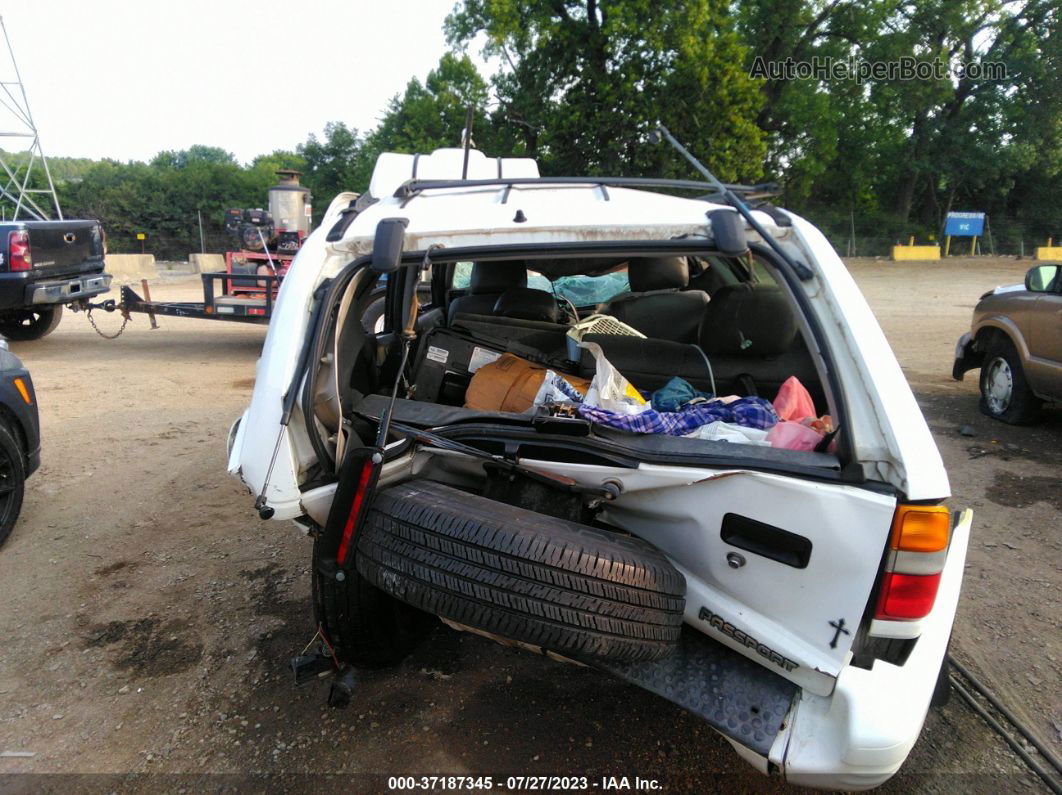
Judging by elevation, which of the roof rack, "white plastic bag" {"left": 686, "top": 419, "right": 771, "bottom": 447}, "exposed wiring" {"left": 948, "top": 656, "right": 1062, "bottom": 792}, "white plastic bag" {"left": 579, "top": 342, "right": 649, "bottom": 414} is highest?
the roof rack

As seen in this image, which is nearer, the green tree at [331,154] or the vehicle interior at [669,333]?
the vehicle interior at [669,333]

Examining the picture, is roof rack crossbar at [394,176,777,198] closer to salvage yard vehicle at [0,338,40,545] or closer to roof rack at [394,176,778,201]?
roof rack at [394,176,778,201]

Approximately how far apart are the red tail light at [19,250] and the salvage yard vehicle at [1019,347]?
418 inches

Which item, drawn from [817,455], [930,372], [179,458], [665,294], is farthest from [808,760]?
[930,372]

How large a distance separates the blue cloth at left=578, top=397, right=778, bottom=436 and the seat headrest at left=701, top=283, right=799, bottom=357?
522mm

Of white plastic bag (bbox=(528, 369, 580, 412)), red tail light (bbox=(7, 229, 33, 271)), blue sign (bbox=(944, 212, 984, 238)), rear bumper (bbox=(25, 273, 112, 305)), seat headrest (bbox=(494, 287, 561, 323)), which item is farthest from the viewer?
blue sign (bbox=(944, 212, 984, 238))

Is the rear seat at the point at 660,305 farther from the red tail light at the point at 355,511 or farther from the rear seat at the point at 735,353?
the red tail light at the point at 355,511

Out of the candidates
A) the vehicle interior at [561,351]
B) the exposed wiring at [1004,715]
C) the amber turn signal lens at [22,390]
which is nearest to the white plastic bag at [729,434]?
the vehicle interior at [561,351]

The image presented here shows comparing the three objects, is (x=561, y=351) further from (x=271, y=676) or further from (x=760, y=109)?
(x=760, y=109)

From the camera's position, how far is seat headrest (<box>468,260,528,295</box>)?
4.14 m

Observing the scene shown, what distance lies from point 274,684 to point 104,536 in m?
2.00

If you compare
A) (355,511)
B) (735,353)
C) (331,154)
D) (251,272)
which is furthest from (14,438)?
(331,154)

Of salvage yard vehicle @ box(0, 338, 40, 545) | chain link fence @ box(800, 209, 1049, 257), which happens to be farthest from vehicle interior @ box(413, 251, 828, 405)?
chain link fence @ box(800, 209, 1049, 257)

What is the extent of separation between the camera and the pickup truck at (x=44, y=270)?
892cm
